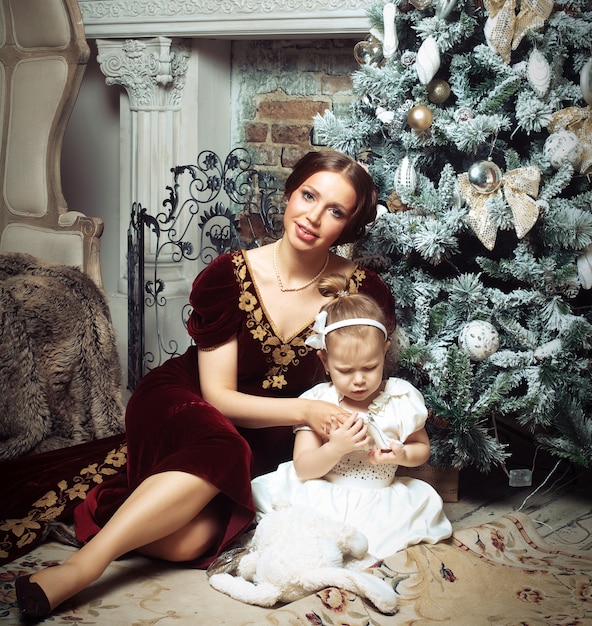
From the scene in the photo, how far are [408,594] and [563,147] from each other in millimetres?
1164

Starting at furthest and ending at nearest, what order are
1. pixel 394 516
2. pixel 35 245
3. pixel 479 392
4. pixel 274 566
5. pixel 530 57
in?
pixel 35 245, pixel 479 392, pixel 530 57, pixel 394 516, pixel 274 566

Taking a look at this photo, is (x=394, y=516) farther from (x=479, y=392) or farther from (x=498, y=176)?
(x=498, y=176)

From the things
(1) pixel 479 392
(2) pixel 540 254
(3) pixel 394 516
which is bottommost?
(3) pixel 394 516

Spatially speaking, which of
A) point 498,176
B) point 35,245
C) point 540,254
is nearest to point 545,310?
point 540,254

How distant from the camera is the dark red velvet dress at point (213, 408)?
188 cm

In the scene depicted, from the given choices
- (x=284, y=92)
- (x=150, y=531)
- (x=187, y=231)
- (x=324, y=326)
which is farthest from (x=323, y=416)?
(x=284, y=92)

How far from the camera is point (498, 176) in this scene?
2148mm

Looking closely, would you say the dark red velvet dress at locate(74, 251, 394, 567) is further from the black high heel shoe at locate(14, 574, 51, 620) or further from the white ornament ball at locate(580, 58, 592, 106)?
the white ornament ball at locate(580, 58, 592, 106)

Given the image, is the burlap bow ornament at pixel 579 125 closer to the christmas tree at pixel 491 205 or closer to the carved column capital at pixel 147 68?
the christmas tree at pixel 491 205

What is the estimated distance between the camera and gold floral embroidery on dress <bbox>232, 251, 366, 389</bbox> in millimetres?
2096

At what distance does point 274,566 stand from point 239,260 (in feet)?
2.58

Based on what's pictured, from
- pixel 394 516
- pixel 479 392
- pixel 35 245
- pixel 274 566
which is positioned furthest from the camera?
pixel 35 245

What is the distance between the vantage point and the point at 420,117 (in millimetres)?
2150

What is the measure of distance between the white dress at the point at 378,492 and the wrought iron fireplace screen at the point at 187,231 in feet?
4.77
